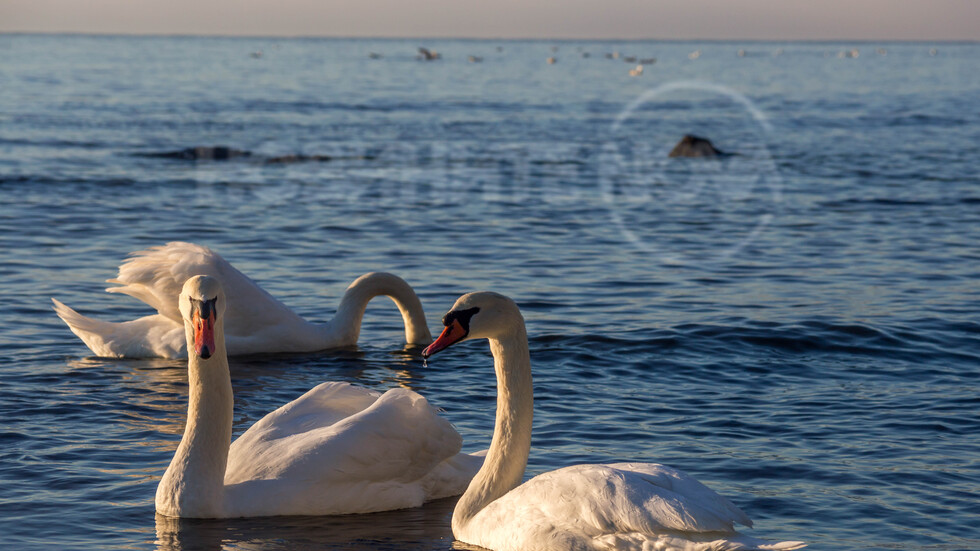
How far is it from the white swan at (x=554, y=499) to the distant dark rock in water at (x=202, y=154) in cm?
2316

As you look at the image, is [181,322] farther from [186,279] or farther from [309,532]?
[309,532]

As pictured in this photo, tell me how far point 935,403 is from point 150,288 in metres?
6.38

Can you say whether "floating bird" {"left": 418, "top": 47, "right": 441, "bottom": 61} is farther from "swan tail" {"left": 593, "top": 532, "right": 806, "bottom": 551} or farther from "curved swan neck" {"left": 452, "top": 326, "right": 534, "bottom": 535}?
"swan tail" {"left": 593, "top": 532, "right": 806, "bottom": 551}

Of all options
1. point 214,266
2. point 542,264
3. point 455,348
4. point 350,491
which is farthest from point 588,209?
point 350,491

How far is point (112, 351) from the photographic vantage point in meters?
10.8

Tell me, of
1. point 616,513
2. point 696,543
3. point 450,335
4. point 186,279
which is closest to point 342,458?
point 450,335

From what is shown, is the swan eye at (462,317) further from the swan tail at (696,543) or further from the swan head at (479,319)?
the swan tail at (696,543)

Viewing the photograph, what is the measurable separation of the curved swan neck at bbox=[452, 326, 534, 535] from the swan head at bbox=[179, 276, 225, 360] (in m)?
1.44

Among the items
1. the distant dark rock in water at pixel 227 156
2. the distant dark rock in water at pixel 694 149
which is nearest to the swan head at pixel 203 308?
the distant dark rock in water at pixel 227 156

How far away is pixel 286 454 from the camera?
683cm

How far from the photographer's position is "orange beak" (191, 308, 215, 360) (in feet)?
20.6

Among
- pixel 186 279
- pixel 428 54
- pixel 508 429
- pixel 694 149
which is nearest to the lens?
pixel 508 429

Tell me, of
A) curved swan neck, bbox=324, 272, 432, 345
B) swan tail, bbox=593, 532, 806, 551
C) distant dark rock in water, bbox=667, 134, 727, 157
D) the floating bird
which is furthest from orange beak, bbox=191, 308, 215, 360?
the floating bird

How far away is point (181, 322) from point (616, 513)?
6.30 m
